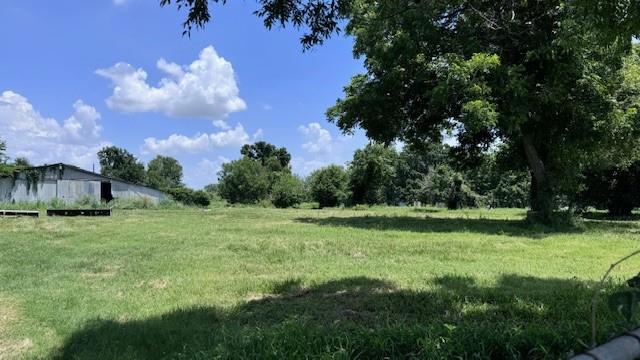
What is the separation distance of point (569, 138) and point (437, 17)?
5.84m

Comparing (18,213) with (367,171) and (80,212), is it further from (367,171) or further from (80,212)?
(367,171)

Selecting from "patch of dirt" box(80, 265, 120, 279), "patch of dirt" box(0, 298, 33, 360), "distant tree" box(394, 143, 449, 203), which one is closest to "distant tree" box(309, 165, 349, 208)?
"distant tree" box(394, 143, 449, 203)

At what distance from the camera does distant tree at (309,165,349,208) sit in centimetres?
5131

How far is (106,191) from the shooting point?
4556cm

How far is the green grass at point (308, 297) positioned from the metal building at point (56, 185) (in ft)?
97.9

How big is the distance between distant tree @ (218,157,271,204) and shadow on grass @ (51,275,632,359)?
60.6 metres

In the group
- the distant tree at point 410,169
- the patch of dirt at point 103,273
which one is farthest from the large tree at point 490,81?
the distant tree at point 410,169

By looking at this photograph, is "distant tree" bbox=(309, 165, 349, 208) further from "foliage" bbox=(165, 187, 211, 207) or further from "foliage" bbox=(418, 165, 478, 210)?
"foliage" bbox=(165, 187, 211, 207)

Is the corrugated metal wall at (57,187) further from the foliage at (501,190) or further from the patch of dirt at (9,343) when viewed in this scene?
the foliage at (501,190)

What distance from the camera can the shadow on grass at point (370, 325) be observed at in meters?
4.14

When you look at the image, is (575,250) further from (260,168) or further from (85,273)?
(260,168)

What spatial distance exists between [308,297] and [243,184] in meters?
62.1

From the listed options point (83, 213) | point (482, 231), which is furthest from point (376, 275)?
point (83, 213)

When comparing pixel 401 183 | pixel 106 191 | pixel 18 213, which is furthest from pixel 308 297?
pixel 401 183
